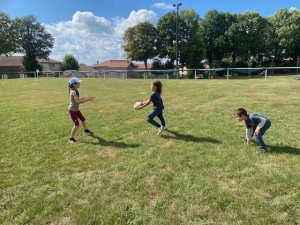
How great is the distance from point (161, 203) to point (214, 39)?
159 feet

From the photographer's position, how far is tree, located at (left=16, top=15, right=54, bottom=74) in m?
53.1

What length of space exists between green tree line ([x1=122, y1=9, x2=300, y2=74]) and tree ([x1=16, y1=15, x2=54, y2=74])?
70.3ft

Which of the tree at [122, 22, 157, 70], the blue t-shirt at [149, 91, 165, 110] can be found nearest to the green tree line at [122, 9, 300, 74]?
the tree at [122, 22, 157, 70]

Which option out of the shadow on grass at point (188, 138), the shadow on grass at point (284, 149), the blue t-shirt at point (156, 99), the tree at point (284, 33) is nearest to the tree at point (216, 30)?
the tree at point (284, 33)

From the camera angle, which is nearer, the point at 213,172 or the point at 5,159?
the point at 213,172

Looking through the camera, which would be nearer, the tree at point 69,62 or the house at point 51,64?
the house at point 51,64

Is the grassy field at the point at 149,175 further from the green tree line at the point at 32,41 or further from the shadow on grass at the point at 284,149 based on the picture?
the green tree line at the point at 32,41

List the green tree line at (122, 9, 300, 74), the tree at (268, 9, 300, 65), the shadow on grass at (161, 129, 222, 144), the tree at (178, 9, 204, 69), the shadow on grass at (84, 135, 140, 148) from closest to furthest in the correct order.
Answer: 1. the shadow on grass at (84, 135, 140, 148)
2. the shadow on grass at (161, 129, 222, 144)
3. the tree at (178, 9, 204, 69)
4. the green tree line at (122, 9, 300, 74)
5. the tree at (268, 9, 300, 65)

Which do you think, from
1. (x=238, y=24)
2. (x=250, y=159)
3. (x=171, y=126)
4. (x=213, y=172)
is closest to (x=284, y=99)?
(x=171, y=126)

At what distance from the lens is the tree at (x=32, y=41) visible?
53.1 meters

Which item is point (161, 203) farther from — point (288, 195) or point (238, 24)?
point (238, 24)

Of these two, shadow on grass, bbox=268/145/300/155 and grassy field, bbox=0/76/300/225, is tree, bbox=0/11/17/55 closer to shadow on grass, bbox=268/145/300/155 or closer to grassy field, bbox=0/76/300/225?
grassy field, bbox=0/76/300/225

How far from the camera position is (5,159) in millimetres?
4332

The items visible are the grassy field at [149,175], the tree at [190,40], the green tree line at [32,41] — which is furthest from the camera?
the green tree line at [32,41]
